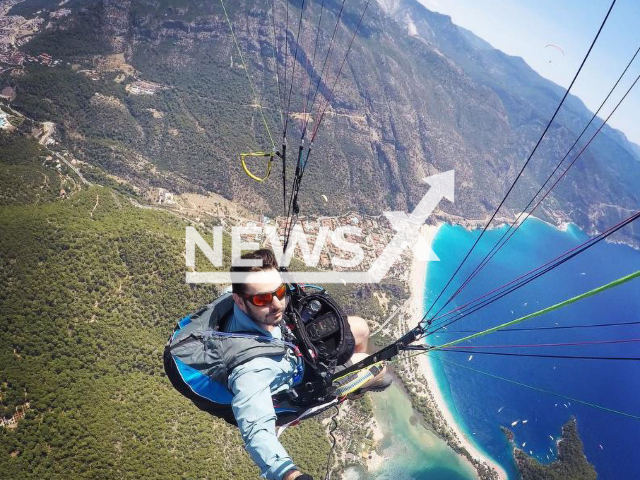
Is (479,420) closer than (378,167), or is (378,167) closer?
(479,420)

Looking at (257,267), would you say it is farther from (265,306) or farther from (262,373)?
(262,373)

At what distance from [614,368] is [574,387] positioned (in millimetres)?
14033

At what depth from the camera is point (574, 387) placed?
48281mm

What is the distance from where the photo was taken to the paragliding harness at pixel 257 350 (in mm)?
2982

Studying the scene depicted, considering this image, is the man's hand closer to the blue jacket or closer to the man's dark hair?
the blue jacket

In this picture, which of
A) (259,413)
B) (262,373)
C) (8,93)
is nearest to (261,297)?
(262,373)

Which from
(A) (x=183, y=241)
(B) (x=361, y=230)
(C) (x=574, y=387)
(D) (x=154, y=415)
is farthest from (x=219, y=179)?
(C) (x=574, y=387)

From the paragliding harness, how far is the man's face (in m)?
0.17

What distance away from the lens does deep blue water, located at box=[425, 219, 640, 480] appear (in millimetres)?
38844

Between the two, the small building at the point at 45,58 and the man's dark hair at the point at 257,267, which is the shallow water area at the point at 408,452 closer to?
the man's dark hair at the point at 257,267

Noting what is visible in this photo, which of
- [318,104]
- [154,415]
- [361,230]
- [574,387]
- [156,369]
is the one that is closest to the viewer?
[154,415]

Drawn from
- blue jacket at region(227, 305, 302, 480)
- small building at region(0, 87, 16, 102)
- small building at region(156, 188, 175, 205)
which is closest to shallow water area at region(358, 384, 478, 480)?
blue jacket at region(227, 305, 302, 480)

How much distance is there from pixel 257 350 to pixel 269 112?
78.0 meters

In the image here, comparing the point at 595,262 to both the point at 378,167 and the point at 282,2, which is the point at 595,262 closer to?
the point at 378,167
